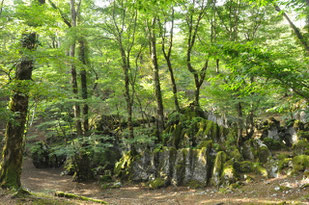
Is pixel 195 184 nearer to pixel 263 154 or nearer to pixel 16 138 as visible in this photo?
Result: pixel 263 154

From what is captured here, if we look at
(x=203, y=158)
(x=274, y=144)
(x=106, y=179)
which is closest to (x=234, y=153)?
(x=203, y=158)

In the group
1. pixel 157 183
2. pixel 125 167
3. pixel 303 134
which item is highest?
pixel 303 134

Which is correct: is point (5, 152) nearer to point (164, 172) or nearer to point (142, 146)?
point (164, 172)

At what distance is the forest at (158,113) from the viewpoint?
5.05 m

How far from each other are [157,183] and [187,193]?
5.59ft

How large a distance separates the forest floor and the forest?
0.16 feet

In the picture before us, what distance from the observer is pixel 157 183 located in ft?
30.0

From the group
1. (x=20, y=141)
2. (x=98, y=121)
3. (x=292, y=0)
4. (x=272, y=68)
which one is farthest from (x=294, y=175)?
(x=98, y=121)

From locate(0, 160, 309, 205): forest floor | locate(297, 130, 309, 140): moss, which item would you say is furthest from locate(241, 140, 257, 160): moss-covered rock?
locate(297, 130, 309, 140): moss

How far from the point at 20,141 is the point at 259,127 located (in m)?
13.1

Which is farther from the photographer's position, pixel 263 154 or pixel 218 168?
pixel 263 154

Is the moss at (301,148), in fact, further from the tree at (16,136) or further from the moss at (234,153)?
the tree at (16,136)

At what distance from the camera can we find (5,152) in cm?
600

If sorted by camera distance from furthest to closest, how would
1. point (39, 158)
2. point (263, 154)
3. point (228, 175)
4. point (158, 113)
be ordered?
1. point (39, 158)
2. point (158, 113)
3. point (263, 154)
4. point (228, 175)
